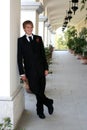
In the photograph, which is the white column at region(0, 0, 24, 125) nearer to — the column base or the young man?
the column base

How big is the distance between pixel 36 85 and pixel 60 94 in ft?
8.12

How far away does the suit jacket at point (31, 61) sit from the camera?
18.7 ft

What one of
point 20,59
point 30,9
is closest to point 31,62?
point 20,59

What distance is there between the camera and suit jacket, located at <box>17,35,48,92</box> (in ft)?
18.7

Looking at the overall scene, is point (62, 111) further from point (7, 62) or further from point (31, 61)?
point (7, 62)

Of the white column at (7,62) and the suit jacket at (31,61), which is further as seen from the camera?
the suit jacket at (31,61)

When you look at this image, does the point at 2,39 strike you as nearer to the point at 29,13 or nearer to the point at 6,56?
the point at 6,56

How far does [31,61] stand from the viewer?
Result: 573 centimetres

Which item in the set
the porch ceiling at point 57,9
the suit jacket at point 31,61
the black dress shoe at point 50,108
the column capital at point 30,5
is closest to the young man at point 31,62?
the suit jacket at point 31,61

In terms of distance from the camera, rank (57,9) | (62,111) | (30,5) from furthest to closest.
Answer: (57,9), (30,5), (62,111)

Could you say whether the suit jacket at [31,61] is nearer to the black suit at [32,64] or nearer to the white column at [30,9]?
the black suit at [32,64]

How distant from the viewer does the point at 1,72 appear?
507 cm

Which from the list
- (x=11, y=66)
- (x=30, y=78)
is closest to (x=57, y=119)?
(x=30, y=78)

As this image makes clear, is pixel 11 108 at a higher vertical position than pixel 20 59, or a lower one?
lower
